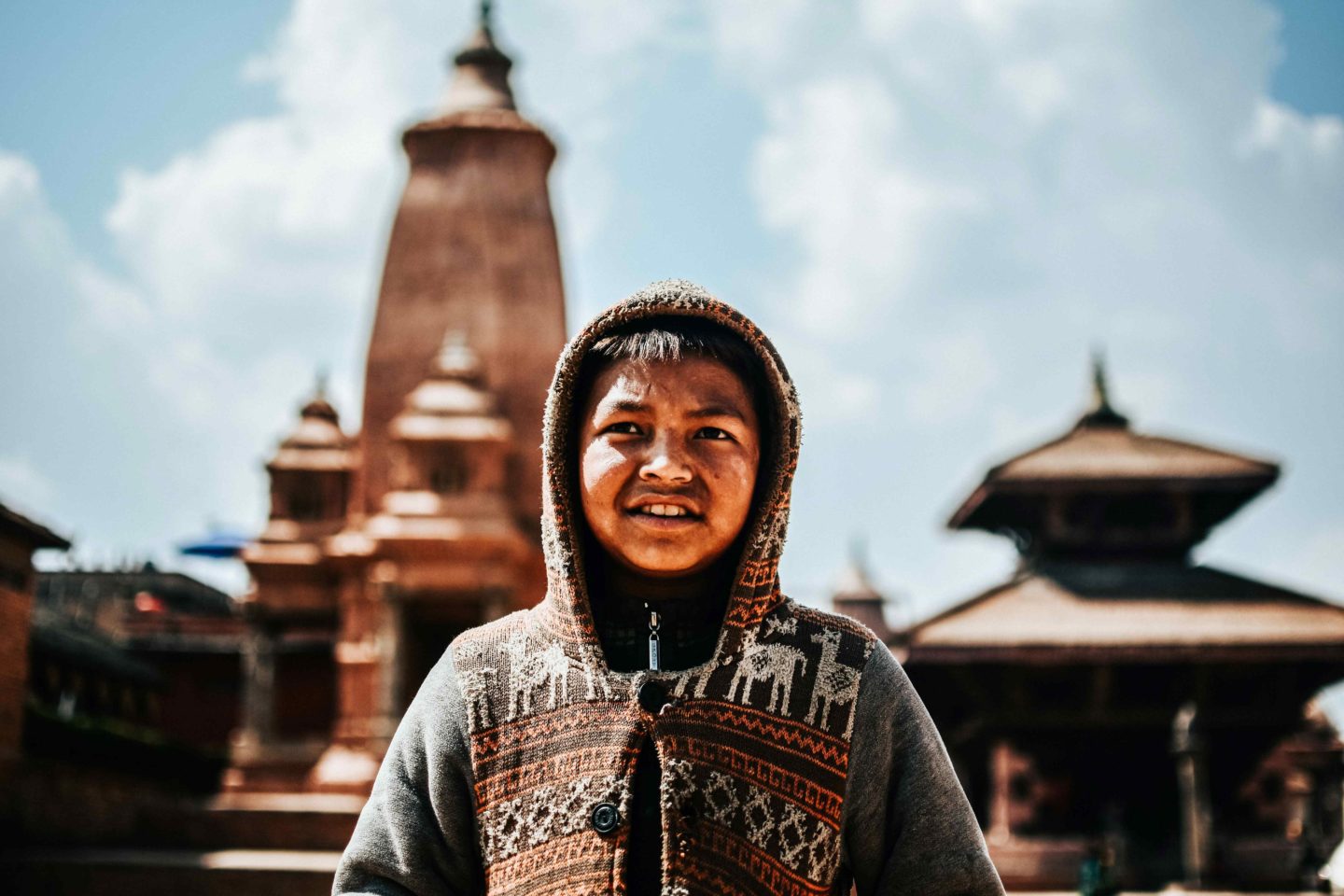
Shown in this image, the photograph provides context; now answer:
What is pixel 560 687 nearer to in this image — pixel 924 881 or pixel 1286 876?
pixel 924 881

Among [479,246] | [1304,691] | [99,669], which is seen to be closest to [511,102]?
[479,246]

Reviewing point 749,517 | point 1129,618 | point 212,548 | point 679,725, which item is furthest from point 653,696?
point 212,548

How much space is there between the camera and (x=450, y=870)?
2229mm

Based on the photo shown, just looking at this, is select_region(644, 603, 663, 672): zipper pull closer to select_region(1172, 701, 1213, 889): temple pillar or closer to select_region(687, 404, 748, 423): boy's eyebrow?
select_region(687, 404, 748, 423): boy's eyebrow

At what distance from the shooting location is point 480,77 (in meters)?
29.4

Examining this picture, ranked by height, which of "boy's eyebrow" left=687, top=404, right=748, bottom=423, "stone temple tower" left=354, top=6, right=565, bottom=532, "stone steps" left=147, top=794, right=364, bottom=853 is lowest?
"stone steps" left=147, top=794, right=364, bottom=853

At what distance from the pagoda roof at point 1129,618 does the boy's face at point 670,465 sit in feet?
49.7

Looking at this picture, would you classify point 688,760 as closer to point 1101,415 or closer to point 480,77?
point 1101,415

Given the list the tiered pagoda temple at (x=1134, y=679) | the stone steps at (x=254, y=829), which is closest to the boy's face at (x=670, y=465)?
the tiered pagoda temple at (x=1134, y=679)

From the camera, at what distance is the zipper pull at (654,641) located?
230 cm

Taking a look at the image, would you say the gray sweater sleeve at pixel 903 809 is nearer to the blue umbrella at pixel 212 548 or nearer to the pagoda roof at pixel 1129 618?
the pagoda roof at pixel 1129 618

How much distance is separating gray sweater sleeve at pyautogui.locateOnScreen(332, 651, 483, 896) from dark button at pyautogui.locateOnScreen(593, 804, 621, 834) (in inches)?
9.1

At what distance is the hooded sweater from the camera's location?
2.14 metres

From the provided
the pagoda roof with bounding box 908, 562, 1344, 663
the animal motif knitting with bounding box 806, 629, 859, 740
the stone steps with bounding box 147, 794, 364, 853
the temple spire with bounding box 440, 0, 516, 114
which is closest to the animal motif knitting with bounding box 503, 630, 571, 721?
Result: the animal motif knitting with bounding box 806, 629, 859, 740
